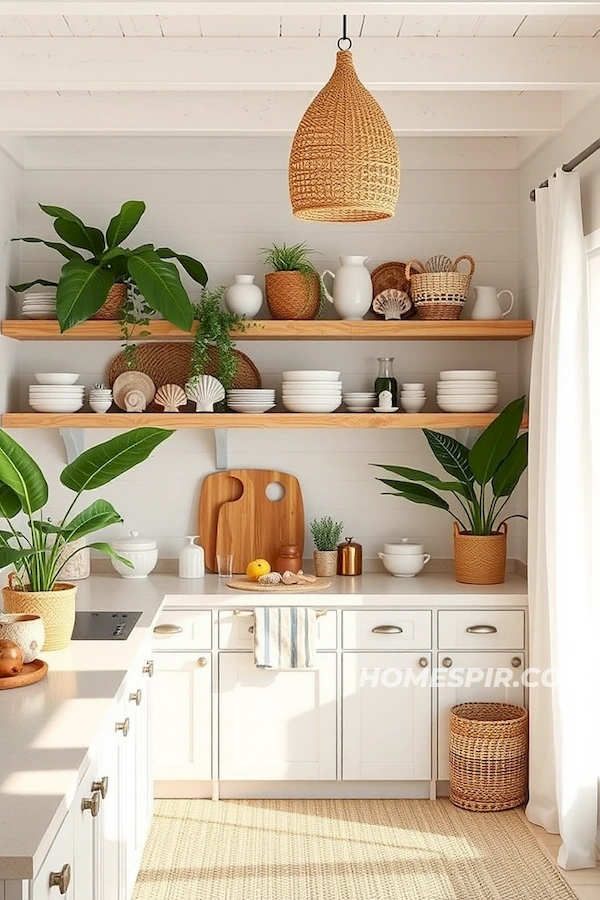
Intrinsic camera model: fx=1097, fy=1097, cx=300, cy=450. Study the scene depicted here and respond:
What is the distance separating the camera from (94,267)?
14.6 feet

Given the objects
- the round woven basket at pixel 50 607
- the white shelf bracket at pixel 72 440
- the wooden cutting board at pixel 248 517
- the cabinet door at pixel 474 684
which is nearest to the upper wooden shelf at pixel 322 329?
the white shelf bracket at pixel 72 440

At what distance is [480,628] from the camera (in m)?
4.43

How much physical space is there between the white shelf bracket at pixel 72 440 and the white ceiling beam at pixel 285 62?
162cm

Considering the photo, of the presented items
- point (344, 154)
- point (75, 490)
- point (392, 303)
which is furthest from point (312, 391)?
point (344, 154)

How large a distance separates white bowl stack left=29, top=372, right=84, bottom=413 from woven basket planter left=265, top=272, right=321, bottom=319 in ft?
2.96

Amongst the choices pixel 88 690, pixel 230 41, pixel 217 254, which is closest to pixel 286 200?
pixel 217 254

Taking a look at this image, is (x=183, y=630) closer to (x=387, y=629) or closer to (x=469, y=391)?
(x=387, y=629)

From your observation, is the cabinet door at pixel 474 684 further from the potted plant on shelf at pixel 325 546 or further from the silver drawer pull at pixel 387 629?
the potted plant on shelf at pixel 325 546

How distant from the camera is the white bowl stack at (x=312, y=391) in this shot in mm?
4598

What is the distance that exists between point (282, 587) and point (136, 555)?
0.67m

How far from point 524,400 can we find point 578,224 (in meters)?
0.99

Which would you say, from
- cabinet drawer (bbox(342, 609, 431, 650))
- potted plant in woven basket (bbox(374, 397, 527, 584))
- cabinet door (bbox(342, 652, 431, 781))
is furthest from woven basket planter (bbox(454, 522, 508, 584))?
cabinet door (bbox(342, 652, 431, 781))

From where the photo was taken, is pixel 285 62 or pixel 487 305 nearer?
pixel 285 62

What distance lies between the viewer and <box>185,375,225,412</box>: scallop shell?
460 cm
